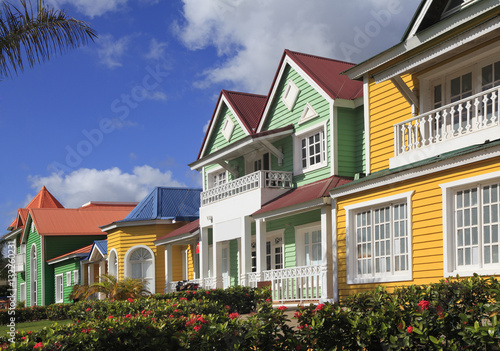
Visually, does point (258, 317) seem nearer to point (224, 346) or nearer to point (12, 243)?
point (224, 346)

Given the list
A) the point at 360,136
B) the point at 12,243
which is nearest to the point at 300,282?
the point at 360,136

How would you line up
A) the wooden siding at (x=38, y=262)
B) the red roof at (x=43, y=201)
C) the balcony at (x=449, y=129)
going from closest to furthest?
1. the balcony at (x=449, y=129)
2. the wooden siding at (x=38, y=262)
3. the red roof at (x=43, y=201)

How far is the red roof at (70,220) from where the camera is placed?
4266cm

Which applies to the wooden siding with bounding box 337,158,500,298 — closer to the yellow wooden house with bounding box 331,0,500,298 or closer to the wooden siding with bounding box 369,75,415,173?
the yellow wooden house with bounding box 331,0,500,298

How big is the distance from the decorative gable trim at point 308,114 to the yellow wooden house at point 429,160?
4019mm

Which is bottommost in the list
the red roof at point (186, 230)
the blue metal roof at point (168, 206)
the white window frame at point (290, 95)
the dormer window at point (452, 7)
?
the red roof at point (186, 230)

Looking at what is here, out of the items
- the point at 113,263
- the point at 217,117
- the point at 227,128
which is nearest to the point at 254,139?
the point at 227,128

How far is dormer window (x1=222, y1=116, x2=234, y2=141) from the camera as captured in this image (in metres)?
25.8

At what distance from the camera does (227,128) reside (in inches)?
1029

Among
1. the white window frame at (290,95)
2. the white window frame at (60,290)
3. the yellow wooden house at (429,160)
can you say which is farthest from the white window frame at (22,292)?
the yellow wooden house at (429,160)

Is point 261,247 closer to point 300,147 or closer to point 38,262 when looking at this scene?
point 300,147

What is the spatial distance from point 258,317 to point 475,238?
19.3ft

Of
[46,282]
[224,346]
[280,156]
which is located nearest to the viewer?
[224,346]

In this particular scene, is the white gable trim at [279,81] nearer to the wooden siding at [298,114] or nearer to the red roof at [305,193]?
the wooden siding at [298,114]
